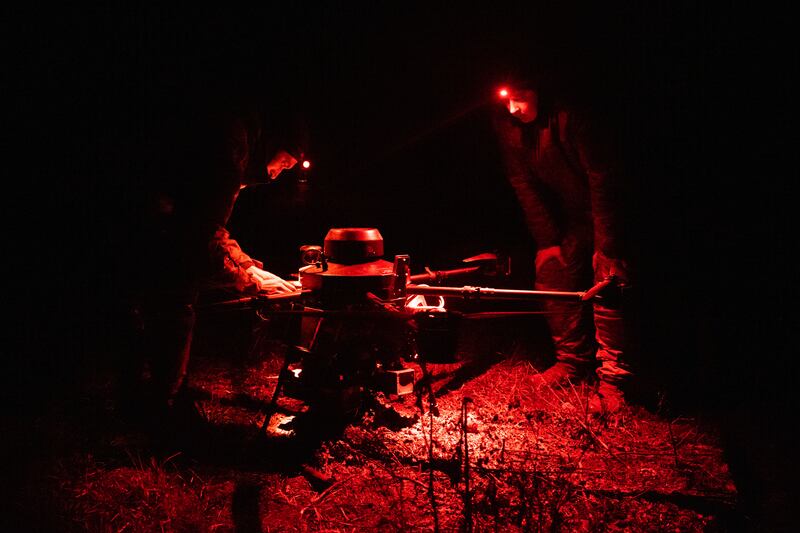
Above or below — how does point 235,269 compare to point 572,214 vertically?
below

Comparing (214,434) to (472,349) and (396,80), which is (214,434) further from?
(396,80)

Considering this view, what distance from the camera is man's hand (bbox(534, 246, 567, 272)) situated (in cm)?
741

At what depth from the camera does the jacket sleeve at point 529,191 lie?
24.4 ft

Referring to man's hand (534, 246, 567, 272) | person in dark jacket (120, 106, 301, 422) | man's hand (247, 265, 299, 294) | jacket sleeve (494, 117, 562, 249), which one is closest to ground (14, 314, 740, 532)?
person in dark jacket (120, 106, 301, 422)

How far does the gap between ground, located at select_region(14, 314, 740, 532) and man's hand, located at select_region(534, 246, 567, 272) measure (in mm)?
2017

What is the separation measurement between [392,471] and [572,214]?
4.34m

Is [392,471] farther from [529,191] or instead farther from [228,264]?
[529,191]

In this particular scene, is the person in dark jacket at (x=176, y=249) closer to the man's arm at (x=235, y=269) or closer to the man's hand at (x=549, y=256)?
the man's arm at (x=235, y=269)

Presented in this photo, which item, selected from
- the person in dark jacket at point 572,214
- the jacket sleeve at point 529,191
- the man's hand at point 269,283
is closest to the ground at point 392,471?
the person in dark jacket at point 572,214

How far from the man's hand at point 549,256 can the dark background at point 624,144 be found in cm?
161

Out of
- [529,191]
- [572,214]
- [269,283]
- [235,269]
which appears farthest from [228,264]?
[572,214]

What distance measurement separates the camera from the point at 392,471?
15.3ft

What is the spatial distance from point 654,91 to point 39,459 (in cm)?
701

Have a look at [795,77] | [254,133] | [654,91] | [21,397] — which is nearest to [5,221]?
[21,397]
